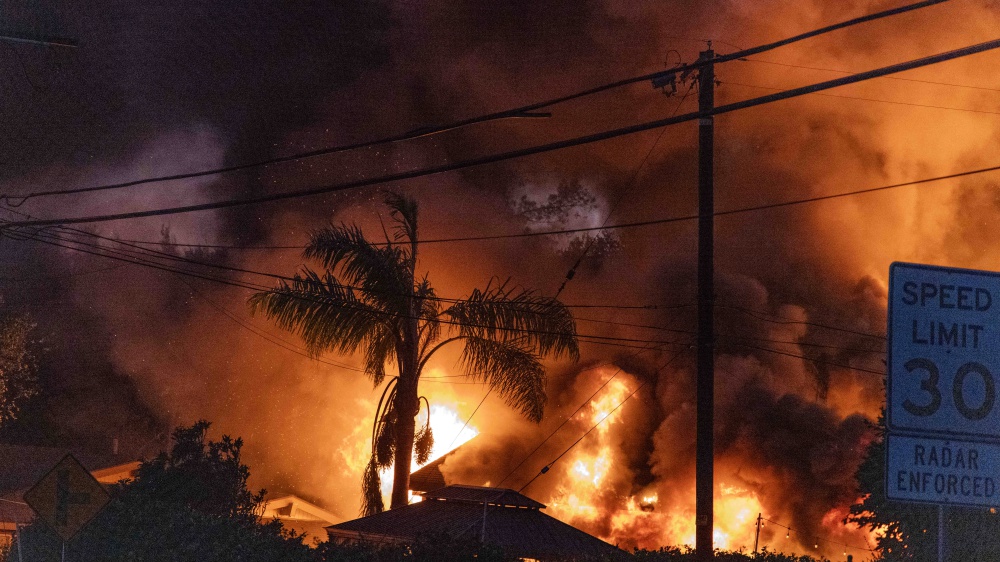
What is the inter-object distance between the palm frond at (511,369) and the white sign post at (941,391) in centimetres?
1388

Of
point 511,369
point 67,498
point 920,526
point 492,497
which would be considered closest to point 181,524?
point 67,498

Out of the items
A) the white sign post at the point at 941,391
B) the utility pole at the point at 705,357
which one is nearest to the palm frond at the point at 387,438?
the utility pole at the point at 705,357

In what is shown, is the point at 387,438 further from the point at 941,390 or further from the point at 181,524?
the point at 941,390

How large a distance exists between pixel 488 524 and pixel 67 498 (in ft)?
20.7

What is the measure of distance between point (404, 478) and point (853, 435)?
15.7m

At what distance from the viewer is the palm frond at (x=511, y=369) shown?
19.3 m

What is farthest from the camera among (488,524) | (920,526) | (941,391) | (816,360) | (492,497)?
(816,360)

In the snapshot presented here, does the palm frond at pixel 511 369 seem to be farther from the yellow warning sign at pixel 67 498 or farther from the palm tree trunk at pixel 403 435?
the yellow warning sign at pixel 67 498

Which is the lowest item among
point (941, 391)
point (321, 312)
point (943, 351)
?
point (941, 391)

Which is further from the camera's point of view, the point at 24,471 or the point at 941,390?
the point at 24,471

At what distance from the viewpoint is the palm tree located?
18.8m

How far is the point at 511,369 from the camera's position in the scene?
19.4 metres

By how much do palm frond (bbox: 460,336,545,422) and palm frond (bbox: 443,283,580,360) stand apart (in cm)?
25

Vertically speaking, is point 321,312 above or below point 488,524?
above
